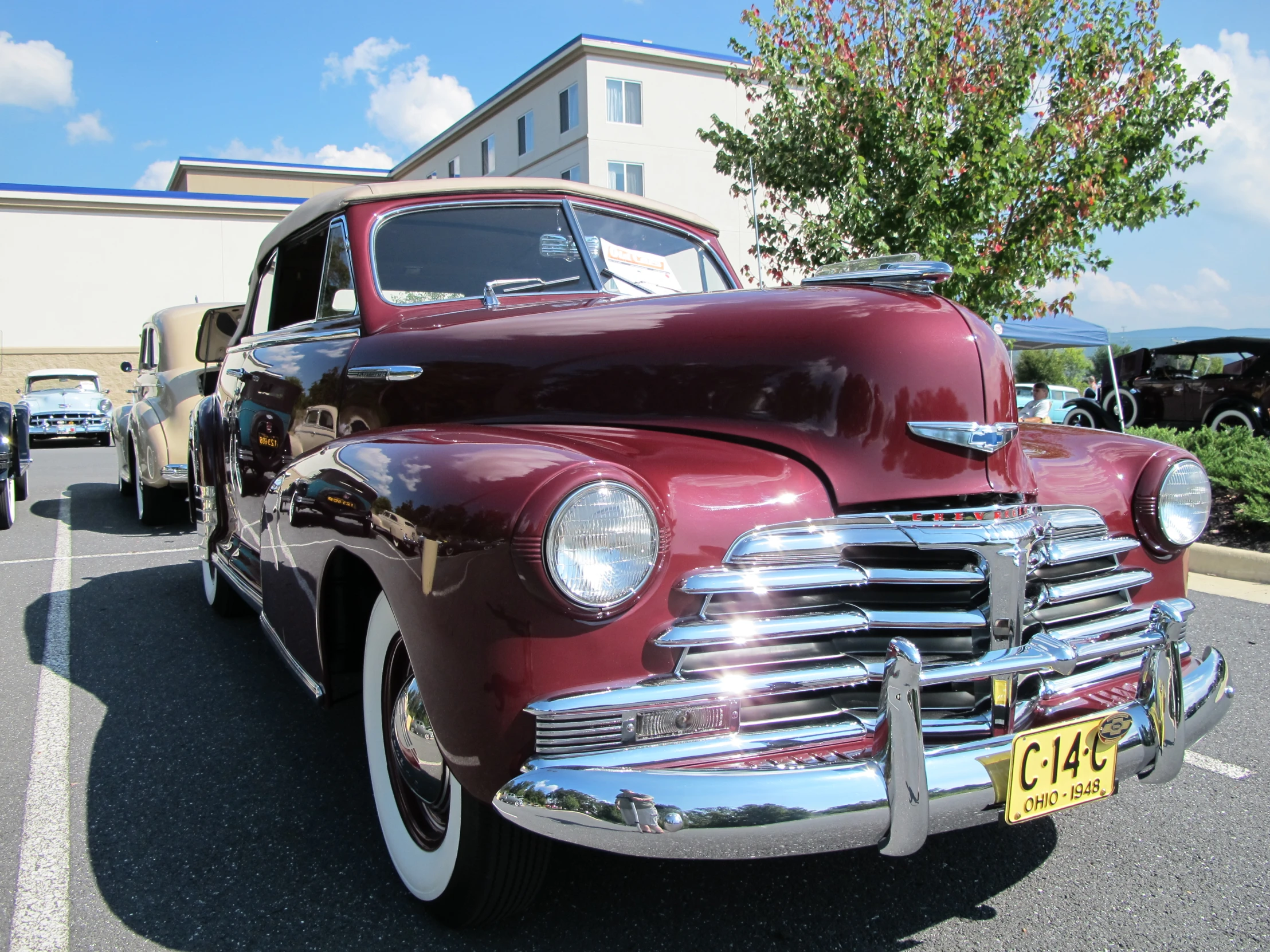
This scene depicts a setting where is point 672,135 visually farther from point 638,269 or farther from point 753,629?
point 753,629

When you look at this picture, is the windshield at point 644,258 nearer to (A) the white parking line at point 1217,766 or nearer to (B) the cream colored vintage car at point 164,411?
(A) the white parking line at point 1217,766

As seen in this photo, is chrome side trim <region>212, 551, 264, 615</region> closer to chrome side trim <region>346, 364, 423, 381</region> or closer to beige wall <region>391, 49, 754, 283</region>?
chrome side trim <region>346, 364, 423, 381</region>

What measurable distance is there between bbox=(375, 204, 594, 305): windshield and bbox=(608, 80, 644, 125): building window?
81.7 ft

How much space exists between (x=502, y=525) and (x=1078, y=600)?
136 cm

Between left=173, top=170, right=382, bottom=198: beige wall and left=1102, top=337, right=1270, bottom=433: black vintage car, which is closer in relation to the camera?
left=1102, top=337, right=1270, bottom=433: black vintage car

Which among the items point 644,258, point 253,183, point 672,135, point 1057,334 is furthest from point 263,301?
point 253,183

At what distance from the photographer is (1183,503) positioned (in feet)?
8.16

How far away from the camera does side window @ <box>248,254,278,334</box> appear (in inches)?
150

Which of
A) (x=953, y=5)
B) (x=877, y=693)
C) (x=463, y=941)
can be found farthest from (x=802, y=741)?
(x=953, y=5)

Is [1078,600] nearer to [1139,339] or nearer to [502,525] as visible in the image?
[502,525]

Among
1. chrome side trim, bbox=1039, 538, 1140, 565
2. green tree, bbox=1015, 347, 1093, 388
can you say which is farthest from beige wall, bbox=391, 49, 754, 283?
chrome side trim, bbox=1039, 538, 1140, 565

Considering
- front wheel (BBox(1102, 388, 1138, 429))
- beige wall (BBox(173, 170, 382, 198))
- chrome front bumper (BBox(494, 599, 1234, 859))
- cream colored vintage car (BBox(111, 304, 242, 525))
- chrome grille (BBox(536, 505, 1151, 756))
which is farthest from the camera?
beige wall (BBox(173, 170, 382, 198))

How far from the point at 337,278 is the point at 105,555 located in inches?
160

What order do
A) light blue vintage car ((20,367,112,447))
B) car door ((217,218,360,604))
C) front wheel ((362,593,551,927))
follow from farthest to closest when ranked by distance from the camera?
light blue vintage car ((20,367,112,447)), car door ((217,218,360,604)), front wheel ((362,593,551,927))
